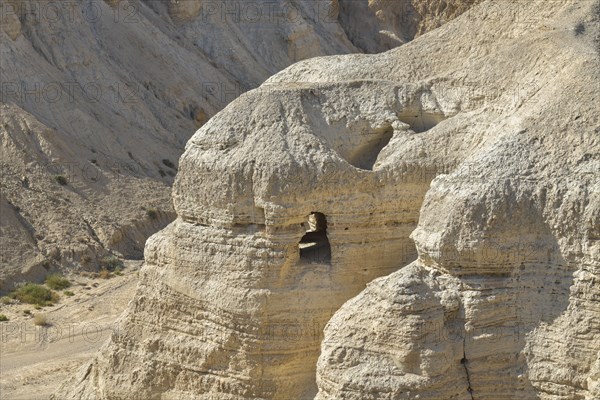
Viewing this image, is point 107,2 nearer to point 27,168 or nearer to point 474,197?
point 27,168

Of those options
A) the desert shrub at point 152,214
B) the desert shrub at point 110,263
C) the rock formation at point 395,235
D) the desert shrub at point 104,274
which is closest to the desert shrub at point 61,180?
the desert shrub at point 152,214

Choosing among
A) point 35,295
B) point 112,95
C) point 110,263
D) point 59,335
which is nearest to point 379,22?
point 112,95

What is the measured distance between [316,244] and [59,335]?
1326 centimetres

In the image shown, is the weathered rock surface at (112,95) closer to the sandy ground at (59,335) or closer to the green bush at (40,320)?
the sandy ground at (59,335)

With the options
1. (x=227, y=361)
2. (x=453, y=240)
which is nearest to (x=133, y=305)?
(x=227, y=361)

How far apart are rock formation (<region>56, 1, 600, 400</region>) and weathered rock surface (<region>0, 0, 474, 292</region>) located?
1834 centimetres

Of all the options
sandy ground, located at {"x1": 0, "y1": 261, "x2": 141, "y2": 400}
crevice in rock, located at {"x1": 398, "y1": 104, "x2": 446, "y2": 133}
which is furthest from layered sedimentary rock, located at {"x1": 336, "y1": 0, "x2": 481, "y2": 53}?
crevice in rock, located at {"x1": 398, "y1": 104, "x2": 446, "y2": 133}

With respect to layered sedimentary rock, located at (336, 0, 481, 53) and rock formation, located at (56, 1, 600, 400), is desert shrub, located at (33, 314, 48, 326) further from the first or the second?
layered sedimentary rock, located at (336, 0, 481, 53)

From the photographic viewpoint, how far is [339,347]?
15.9m

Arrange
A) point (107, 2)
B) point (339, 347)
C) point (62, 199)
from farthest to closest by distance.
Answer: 1. point (107, 2)
2. point (62, 199)
3. point (339, 347)

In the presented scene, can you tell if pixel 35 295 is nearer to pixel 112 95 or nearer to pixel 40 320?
pixel 40 320

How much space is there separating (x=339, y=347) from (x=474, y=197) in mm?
2494

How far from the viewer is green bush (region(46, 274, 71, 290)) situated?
35281mm

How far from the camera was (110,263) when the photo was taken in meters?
37.4
